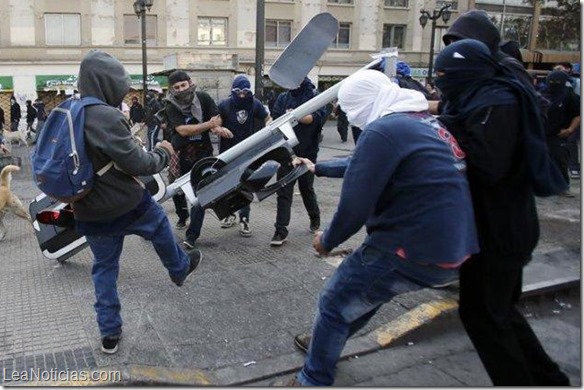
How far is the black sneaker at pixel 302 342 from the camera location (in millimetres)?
3436

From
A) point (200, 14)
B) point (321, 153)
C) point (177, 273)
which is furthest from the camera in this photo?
point (200, 14)

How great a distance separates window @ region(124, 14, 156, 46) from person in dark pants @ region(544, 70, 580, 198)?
84.5 feet

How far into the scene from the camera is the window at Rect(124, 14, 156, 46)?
1181 inches

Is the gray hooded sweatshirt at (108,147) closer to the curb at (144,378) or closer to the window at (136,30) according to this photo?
the curb at (144,378)

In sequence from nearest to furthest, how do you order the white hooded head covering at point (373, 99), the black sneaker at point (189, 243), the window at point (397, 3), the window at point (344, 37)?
1. the white hooded head covering at point (373, 99)
2. the black sneaker at point (189, 243)
3. the window at point (344, 37)
4. the window at point (397, 3)

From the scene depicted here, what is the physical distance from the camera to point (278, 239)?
18.1 feet

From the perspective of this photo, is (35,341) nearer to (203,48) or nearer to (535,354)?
(535,354)

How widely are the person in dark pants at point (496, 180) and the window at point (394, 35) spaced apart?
111ft

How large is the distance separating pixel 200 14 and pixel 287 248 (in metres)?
28.0

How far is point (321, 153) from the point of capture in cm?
1430

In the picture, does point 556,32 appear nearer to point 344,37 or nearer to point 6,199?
point 344,37

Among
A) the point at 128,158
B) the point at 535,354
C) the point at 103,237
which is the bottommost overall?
the point at 535,354

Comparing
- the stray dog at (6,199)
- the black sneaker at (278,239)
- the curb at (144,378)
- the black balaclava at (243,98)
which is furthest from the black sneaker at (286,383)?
the stray dog at (6,199)

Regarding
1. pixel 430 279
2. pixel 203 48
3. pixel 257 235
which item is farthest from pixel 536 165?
pixel 203 48
